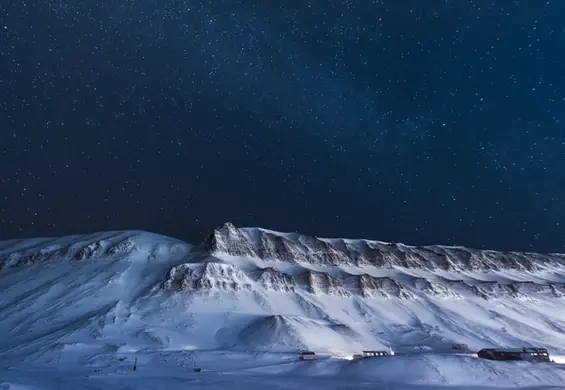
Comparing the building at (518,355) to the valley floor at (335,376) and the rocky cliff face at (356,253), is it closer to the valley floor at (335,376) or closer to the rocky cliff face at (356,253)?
the valley floor at (335,376)

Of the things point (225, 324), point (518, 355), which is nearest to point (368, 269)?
point (225, 324)

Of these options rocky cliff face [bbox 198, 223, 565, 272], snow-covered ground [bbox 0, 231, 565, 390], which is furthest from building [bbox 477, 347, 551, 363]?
rocky cliff face [bbox 198, 223, 565, 272]

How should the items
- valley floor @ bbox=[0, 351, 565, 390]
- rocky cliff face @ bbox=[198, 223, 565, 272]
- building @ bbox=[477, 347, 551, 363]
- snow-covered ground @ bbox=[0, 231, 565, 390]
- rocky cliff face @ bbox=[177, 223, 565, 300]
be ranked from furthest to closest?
rocky cliff face @ bbox=[198, 223, 565, 272]
rocky cliff face @ bbox=[177, 223, 565, 300]
building @ bbox=[477, 347, 551, 363]
snow-covered ground @ bbox=[0, 231, 565, 390]
valley floor @ bbox=[0, 351, 565, 390]

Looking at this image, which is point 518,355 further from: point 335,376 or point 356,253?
point 356,253

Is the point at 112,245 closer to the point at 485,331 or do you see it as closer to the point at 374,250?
the point at 374,250

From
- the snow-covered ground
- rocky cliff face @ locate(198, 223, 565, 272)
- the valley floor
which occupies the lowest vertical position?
the valley floor

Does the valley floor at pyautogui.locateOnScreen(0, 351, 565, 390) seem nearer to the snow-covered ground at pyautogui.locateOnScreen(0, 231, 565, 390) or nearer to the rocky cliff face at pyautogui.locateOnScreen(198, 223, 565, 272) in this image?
the snow-covered ground at pyautogui.locateOnScreen(0, 231, 565, 390)

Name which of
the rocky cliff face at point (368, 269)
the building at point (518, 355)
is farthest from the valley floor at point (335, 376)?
the rocky cliff face at point (368, 269)

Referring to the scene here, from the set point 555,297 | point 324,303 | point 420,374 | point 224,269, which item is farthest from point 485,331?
point 420,374
